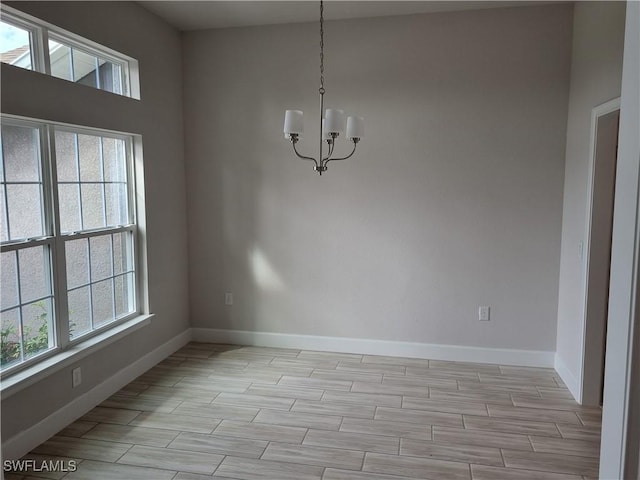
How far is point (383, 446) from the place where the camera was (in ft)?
9.75

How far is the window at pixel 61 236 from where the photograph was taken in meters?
2.83

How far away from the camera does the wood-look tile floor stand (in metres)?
2.75

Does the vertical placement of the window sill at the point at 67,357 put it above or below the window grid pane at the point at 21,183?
below

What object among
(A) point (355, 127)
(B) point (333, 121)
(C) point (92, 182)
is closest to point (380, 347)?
(A) point (355, 127)

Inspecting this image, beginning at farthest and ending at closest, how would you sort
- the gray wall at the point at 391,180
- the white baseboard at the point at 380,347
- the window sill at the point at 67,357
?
the white baseboard at the point at 380,347
the gray wall at the point at 391,180
the window sill at the point at 67,357

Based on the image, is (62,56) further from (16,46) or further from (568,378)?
(568,378)

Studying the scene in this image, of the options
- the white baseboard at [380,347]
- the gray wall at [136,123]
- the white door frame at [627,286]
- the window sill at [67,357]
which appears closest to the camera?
the white door frame at [627,286]

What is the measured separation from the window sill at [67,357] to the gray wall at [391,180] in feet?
3.47

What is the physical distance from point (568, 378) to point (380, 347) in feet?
5.13

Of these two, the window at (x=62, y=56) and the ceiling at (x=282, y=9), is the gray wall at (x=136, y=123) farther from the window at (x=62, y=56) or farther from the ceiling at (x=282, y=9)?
the ceiling at (x=282, y=9)

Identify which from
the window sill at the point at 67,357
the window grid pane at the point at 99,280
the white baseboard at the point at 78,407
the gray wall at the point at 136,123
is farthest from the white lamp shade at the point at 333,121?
the white baseboard at the point at 78,407

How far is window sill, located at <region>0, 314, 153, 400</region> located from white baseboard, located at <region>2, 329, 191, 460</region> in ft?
0.94

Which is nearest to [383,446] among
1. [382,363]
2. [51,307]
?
[382,363]

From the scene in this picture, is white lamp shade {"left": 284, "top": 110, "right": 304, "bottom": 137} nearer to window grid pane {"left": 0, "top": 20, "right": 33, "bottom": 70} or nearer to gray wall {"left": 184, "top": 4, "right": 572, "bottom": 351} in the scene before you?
gray wall {"left": 184, "top": 4, "right": 572, "bottom": 351}
